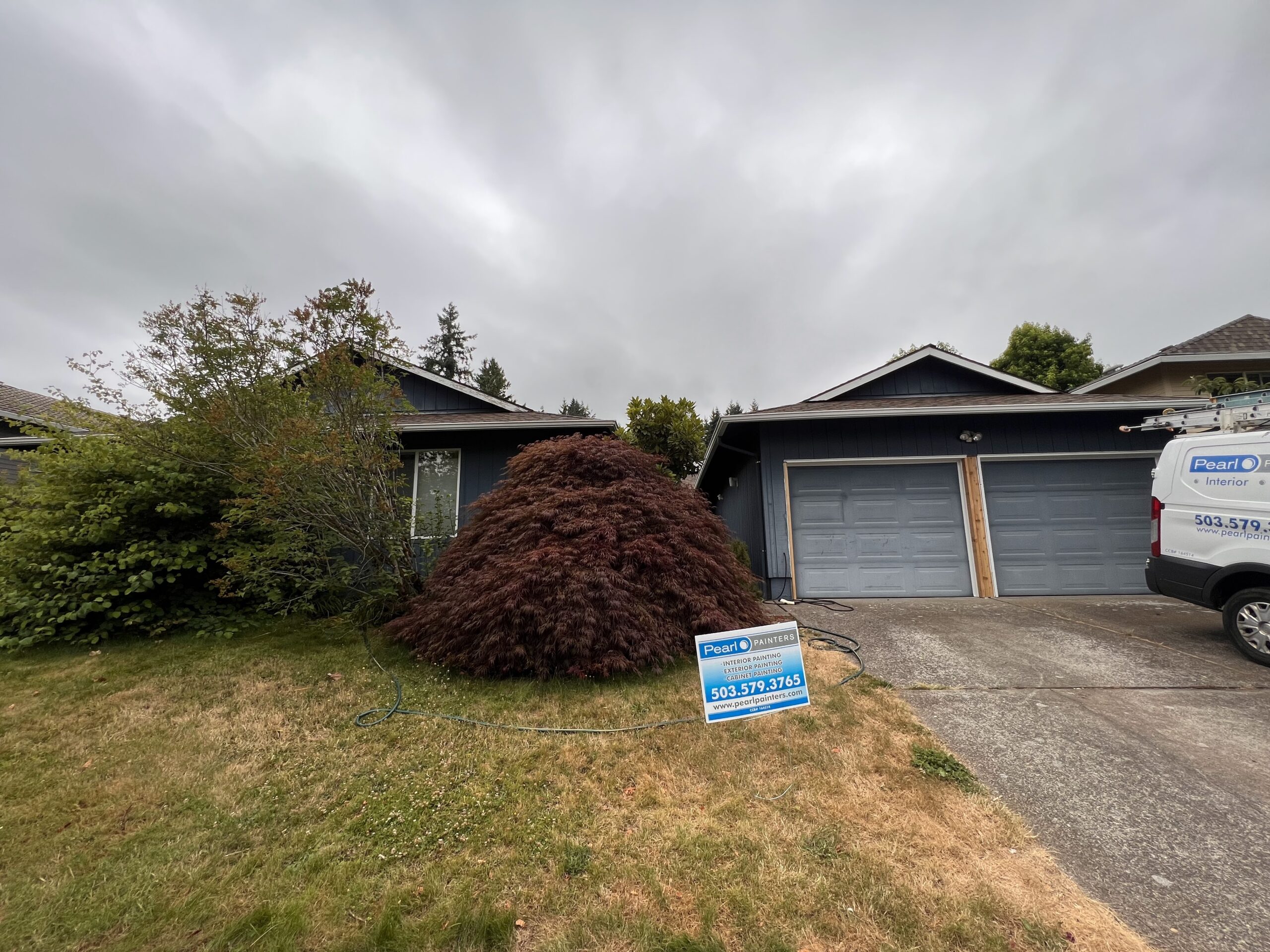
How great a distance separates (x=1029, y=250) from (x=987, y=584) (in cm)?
994

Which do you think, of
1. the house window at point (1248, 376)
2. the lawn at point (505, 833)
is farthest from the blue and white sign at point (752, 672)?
the house window at point (1248, 376)

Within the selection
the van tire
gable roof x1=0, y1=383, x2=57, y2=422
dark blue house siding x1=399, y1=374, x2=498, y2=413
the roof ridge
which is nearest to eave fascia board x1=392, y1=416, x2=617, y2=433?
dark blue house siding x1=399, y1=374, x2=498, y2=413

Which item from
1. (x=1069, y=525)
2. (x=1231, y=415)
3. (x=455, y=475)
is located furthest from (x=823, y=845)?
(x=1069, y=525)

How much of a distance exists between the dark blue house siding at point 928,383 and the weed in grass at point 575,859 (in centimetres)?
882

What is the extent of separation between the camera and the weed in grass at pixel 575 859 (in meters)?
1.84

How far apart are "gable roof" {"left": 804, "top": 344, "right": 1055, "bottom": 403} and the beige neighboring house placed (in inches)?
73.9

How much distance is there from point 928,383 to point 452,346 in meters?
30.8

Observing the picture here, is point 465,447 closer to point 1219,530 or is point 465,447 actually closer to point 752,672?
point 752,672

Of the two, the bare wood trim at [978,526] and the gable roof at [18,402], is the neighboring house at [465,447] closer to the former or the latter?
the gable roof at [18,402]

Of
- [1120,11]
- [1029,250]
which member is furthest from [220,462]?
[1029,250]

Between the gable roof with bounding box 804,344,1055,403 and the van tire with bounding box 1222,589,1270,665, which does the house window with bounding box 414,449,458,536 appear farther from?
the van tire with bounding box 1222,589,1270,665

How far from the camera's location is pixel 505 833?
207 cm

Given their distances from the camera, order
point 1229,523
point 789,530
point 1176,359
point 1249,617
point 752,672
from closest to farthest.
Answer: point 752,672 < point 1249,617 < point 1229,523 < point 789,530 < point 1176,359

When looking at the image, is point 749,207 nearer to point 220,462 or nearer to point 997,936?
point 220,462
